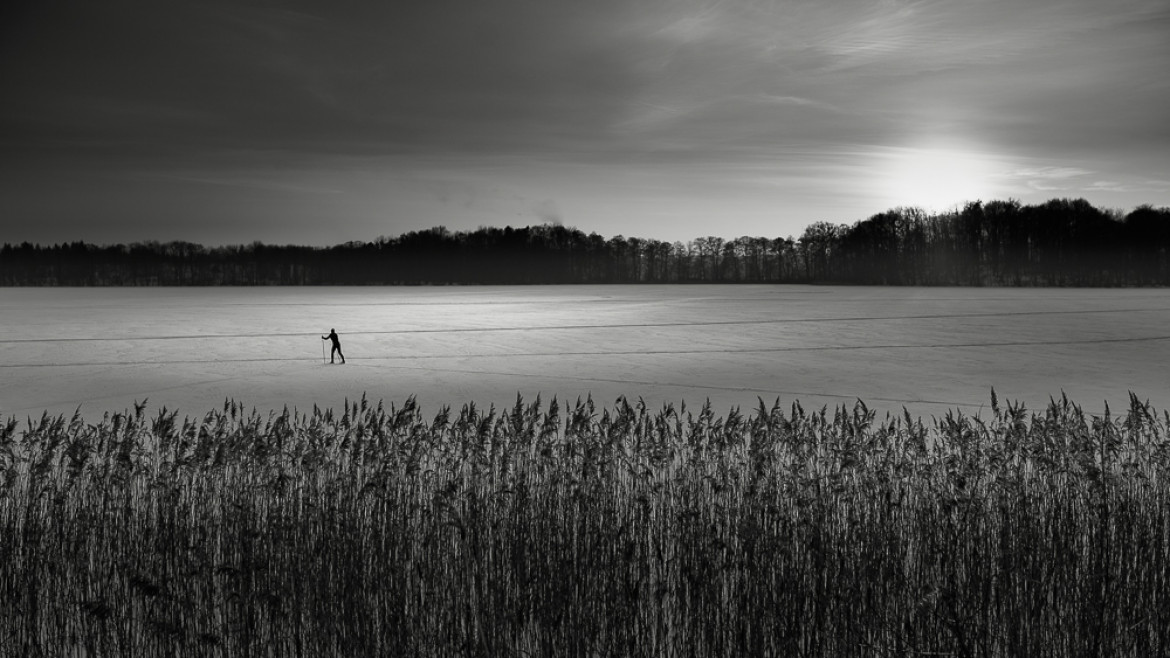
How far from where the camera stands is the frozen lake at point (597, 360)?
704 inches

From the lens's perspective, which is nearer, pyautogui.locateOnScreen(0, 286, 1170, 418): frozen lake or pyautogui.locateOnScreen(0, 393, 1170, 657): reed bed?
pyautogui.locateOnScreen(0, 393, 1170, 657): reed bed

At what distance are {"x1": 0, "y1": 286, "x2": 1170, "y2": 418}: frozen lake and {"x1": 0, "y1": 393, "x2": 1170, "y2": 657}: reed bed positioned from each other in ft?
22.4

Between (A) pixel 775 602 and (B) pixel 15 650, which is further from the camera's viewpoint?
(A) pixel 775 602

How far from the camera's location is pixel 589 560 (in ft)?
25.3

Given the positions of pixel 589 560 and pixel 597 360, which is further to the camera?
pixel 597 360

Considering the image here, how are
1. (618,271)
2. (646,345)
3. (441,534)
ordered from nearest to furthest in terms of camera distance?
(441,534)
(646,345)
(618,271)

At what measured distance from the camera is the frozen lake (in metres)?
17.9

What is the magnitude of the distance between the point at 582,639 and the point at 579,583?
863mm

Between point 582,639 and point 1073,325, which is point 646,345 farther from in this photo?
point 582,639

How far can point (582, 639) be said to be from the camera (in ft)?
22.0

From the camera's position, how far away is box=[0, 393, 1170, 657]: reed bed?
6.88m

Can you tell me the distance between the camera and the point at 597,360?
2455 cm

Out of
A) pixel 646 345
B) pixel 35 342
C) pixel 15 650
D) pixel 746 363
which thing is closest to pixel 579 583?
pixel 15 650

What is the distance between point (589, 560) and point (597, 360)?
16865 millimetres
